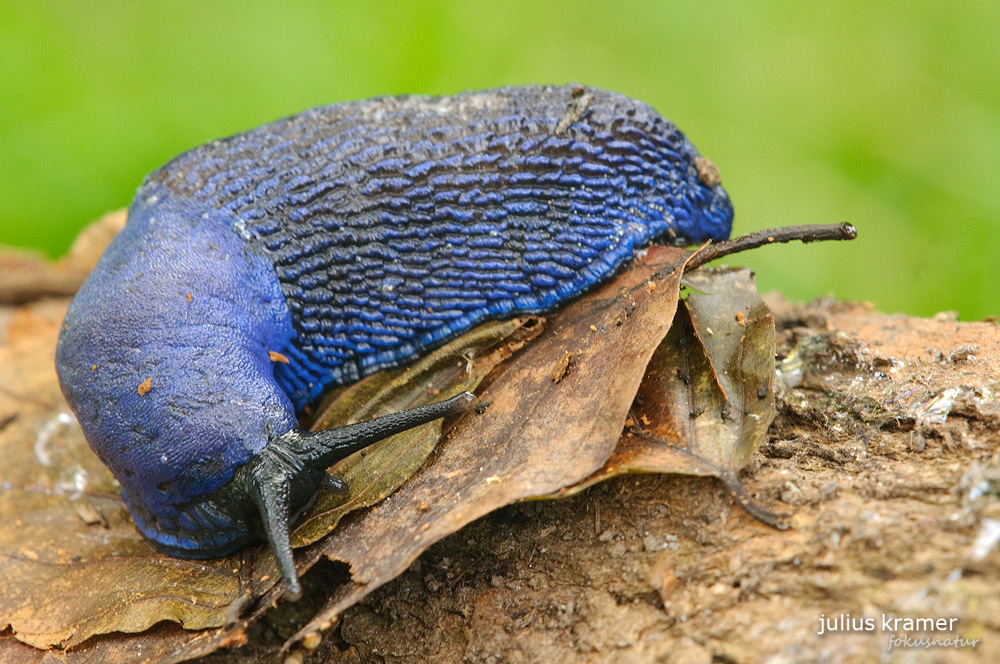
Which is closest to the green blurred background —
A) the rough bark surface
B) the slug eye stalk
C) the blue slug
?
the blue slug

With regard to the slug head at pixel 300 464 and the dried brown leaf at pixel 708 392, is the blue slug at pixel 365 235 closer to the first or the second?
the slug head at pixel 300 464

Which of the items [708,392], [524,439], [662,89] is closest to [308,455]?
[524,439]

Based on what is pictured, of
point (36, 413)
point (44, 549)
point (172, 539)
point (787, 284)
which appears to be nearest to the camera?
point (172, 539)

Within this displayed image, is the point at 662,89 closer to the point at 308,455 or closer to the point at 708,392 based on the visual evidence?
the point at 708,392

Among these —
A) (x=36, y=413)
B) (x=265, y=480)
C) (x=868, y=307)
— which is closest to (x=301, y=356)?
(x=265, y=480)

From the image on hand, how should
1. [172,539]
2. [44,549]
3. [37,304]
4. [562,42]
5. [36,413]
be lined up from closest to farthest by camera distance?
1. [172,539]
2. [44,549]
3. [36,413]
4. [37,304]
5. [562,42]

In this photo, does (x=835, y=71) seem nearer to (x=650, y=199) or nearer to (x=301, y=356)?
(x=650, y=199)

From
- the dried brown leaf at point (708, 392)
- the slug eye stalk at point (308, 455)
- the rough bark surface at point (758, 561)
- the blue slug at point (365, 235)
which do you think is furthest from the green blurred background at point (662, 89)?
the slug eye stalk at point (308, 455)
